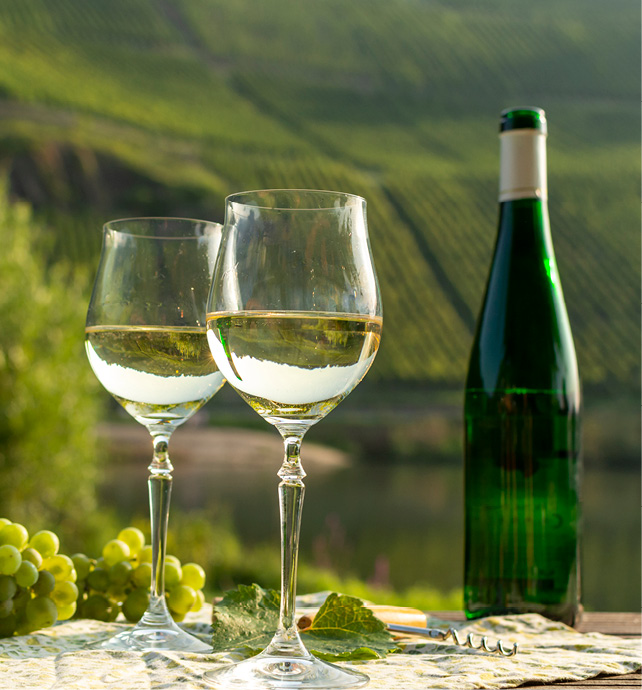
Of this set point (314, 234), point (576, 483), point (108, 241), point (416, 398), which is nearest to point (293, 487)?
point (314, 234)

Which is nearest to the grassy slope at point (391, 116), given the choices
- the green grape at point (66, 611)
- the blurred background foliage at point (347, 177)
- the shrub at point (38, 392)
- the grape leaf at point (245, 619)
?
the blurred background foliage at point (347, 177)

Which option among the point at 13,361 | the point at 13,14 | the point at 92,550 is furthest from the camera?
the point at 13,14

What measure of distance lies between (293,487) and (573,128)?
150 feet

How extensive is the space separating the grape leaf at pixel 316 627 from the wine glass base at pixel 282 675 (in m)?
0.07

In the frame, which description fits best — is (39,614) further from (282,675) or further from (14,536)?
(282,675)

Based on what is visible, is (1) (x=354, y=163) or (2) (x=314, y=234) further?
(1) (x=354, y=163)

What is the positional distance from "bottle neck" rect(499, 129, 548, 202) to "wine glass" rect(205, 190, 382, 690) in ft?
1.60

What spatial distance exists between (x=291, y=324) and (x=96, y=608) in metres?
0.59

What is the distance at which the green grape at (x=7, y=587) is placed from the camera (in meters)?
1.00

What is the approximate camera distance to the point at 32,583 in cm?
104

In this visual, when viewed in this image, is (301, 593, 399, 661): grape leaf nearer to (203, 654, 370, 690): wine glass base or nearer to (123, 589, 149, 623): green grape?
(203, 654, 370, 690): wine glass base

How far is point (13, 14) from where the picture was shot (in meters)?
39.4

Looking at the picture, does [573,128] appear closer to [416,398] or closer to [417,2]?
[417,2]

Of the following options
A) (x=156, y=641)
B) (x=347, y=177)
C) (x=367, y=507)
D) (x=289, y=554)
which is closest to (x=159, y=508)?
(x=156, y=641)
